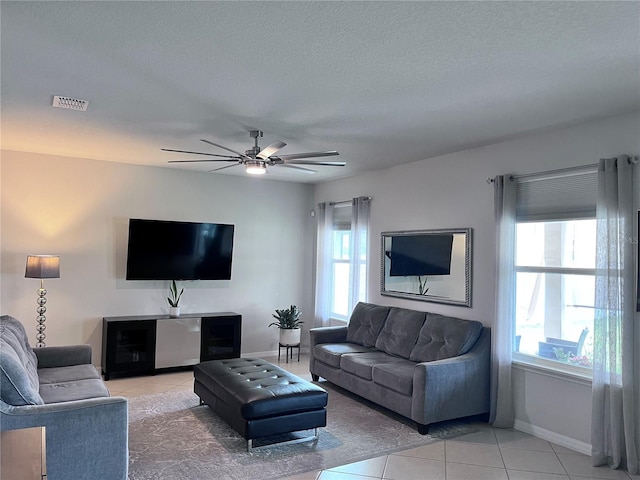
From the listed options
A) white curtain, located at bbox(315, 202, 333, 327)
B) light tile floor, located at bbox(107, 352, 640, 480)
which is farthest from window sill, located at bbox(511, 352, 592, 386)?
white curtain, located at bbox(315, 202, 333, 327)

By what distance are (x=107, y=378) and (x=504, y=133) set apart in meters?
5.15

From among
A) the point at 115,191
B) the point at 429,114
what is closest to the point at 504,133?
the point at 429,114

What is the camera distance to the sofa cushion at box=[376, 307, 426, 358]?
203 inches

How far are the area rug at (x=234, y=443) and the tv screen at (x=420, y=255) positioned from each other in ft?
5.39

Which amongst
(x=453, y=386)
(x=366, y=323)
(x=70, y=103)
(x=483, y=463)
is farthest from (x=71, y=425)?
(x=366, y=323)

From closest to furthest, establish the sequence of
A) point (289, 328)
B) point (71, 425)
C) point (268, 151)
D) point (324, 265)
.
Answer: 1. point (71, 425)
2. point (268, 151)
3. point (289, 328)
4. point (324, 265)

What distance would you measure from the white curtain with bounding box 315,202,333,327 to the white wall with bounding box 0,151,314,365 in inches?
18.3

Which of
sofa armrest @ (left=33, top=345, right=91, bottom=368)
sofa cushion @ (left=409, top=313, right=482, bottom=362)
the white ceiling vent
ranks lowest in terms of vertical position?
sofa armrest @ (left=33, top=345, right=91, bottom=368)

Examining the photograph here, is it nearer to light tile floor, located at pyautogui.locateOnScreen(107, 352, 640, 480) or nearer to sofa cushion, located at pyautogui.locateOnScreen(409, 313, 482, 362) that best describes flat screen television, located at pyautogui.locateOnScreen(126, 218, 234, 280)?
sofa cushion, located at pyautogui.locateOnScreen(409, 313, 482, 362)

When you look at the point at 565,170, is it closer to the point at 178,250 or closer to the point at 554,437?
the point at 554,437

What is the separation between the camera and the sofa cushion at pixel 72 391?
11.2 feet

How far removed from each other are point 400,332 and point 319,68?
3277 mm

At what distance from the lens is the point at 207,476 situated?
10.8 feet

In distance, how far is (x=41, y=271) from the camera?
203 inches
